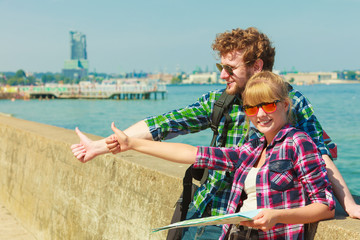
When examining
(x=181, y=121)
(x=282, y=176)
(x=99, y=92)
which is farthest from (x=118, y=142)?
(x=99, y=92)

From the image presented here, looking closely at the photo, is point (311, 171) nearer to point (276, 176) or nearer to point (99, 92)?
point (276, 176)

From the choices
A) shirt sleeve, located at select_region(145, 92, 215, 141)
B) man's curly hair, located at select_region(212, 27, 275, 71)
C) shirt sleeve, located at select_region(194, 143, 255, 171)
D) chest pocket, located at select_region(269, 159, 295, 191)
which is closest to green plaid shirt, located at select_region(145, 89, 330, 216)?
shirt sleeve, located at select_region(145, 92, 215, 141)

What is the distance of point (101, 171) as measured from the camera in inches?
151

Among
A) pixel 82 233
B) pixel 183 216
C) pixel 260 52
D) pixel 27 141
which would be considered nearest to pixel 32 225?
pixel 27 141

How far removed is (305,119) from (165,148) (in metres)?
0.63

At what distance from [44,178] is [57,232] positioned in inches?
25.6

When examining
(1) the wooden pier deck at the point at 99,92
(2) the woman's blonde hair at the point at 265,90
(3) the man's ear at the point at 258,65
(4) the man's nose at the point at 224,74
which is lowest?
(1) the wooden pier deck at the point at 99,92

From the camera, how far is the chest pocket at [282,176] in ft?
6.29

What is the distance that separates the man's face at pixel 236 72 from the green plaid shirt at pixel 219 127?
2.4 inches

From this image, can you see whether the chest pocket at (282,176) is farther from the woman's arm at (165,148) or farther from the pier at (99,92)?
the pier at (99,92)

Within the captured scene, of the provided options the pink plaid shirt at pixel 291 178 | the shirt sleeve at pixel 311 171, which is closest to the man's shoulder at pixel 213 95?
the pink plaid shirt at pixel 291 178

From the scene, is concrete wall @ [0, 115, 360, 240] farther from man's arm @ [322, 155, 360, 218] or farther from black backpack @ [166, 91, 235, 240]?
black backpack @ [166, 91, 235, 240]

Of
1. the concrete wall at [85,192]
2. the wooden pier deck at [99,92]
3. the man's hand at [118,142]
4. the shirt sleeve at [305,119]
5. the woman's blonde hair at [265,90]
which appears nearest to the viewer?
the woman's blonde hair at [265,90]

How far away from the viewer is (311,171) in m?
1.89
